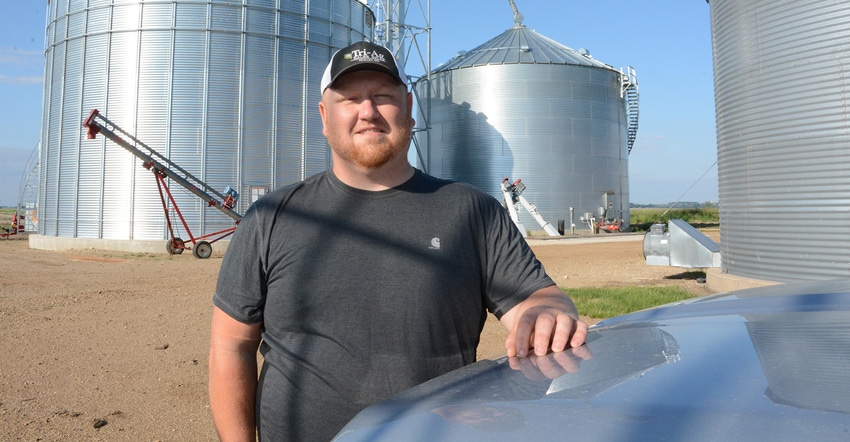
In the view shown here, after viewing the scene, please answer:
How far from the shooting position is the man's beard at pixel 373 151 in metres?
1.99

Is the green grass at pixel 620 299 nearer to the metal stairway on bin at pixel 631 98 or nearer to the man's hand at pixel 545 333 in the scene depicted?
the man's hand at pixel 545 333

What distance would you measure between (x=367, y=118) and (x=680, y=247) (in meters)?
9.72

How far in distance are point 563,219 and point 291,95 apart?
1496cm

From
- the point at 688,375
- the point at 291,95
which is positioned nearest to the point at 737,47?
the point at 688,375

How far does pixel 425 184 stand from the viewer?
2.09m

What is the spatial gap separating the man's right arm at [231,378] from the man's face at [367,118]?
672 millimetres

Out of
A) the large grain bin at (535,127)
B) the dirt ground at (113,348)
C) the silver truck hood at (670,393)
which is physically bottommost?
the dirt ground at (113,348)

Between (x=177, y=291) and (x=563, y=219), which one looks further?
(x=563, y=219)

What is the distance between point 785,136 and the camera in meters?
7.45

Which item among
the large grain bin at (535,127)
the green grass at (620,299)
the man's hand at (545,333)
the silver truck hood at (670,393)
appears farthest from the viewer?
the large grain bin at (535,127)

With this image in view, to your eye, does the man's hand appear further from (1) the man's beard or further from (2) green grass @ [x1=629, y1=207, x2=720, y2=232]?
(2) green grass @ [x1=629, y1=207, x2=720, y2=232]

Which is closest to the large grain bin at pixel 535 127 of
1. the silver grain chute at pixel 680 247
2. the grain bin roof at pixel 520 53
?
the grain bin roof at pixel 520 53

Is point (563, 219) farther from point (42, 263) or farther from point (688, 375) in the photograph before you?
point (688, 375)

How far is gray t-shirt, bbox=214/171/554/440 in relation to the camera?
72.3 inches
